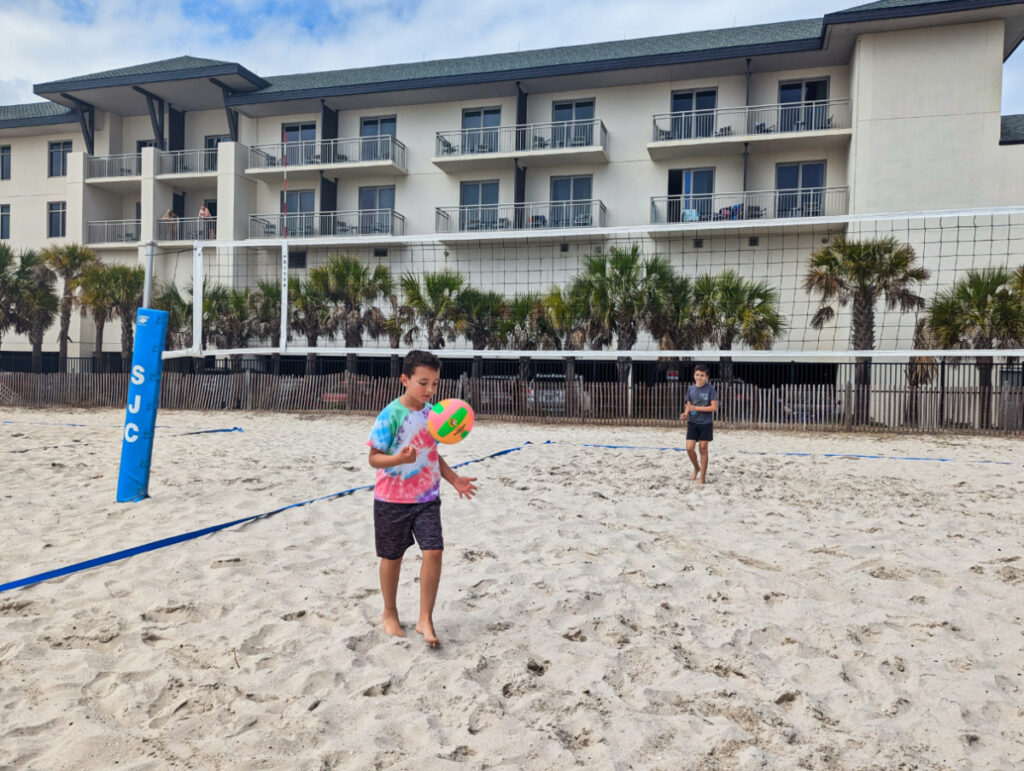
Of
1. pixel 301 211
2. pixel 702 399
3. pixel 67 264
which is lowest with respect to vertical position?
pixel 702 399

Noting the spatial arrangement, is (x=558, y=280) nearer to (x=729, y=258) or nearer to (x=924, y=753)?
(x=729, y=258)

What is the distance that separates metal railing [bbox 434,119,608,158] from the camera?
23016 millimetres

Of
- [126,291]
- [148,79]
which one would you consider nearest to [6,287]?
[126,291]

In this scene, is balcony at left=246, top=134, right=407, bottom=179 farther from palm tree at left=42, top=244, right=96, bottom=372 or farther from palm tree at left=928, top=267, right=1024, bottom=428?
palm tree at left=928, top=267, right=1024, bottom=428

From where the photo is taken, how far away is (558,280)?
2203 centimetres

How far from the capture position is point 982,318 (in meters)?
15.6

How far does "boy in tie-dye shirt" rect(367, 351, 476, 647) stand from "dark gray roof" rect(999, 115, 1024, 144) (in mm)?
21303

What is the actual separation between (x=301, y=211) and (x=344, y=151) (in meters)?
2.58

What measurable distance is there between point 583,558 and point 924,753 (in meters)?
2.32

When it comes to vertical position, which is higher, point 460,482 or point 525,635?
point 460,482

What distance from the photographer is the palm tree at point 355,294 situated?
20.2 m

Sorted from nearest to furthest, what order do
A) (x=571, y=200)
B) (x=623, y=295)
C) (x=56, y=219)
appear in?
(x=623, y=295) → (x=571, y=200) → (x=56, y=219)

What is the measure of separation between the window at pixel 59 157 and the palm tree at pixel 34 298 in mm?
6224

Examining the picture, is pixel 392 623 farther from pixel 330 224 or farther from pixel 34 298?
pixel 34 298
